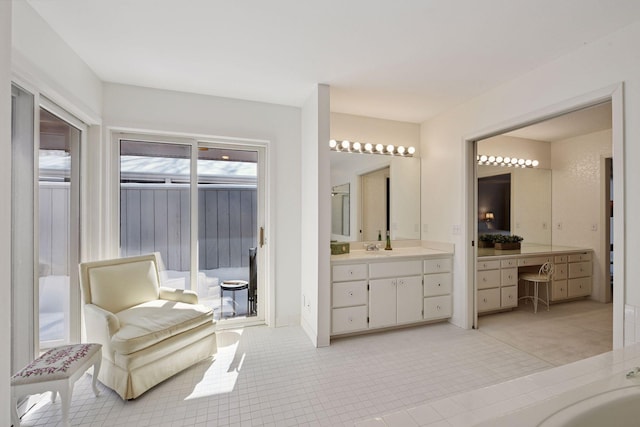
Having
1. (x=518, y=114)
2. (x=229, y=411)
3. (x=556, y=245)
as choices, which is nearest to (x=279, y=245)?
(x=229, y=411)

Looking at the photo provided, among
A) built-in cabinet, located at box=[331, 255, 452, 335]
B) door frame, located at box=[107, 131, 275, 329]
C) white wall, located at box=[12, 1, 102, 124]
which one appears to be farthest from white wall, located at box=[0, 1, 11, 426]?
built-in cabinet, located at box=[331, 255, 452, 335]

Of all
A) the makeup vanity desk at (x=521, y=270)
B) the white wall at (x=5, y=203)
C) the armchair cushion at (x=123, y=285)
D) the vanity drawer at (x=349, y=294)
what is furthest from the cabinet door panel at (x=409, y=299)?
the white wall at (x=5, y=203)

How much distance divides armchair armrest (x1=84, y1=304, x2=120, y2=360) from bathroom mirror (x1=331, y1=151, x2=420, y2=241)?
92.8 inches

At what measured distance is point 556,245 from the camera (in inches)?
182

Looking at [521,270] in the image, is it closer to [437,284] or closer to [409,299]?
[437,284]

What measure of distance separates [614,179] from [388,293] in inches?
78.4

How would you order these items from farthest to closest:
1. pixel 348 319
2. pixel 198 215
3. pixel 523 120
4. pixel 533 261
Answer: pixel 533 261 < pixel 198 215 < pixel 348 319 < pixel 523 120

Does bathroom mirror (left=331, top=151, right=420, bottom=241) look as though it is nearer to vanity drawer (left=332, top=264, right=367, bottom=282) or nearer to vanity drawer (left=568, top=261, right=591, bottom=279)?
vanity drawer (left=332, top=264, right=367, bottom=282)

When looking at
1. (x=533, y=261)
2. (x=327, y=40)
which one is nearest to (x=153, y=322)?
(x=327, y=40)

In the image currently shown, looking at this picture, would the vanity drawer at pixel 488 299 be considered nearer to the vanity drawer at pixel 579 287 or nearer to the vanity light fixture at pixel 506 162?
the vanity drawer at pixel 579 287

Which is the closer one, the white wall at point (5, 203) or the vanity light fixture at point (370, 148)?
the white wall at point (5, 203)

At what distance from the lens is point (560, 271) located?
398 cm

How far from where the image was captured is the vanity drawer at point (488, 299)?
3.48m

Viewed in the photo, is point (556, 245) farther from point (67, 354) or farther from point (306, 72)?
point (67, 354)
